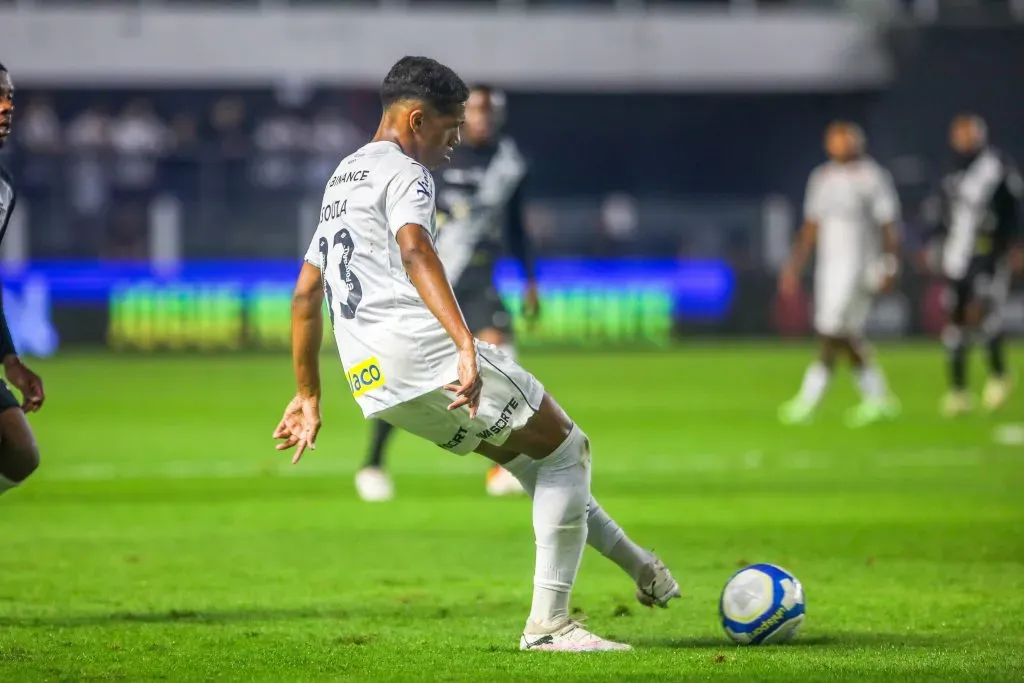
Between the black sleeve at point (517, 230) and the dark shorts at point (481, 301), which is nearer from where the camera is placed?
the dark shorts at point (481, 301)

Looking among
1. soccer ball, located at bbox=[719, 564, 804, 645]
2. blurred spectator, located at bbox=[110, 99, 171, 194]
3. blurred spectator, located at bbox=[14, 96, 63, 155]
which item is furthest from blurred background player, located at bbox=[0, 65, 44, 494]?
blurred spectator, located at bbox=[110, 99, 171, 194]

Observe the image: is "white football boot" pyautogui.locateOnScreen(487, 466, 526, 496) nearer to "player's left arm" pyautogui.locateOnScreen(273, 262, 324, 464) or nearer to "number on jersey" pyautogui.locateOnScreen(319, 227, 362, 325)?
"player's left arm" pyautogui.locateOnScreen(273, 262, 324, 464)

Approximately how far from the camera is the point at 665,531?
32.4 ft

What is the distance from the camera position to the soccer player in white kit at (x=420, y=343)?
5996mm

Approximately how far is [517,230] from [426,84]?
556 cm

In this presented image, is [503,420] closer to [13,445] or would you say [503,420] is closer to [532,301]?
[13,445]

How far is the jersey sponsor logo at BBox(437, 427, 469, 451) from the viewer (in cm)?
615

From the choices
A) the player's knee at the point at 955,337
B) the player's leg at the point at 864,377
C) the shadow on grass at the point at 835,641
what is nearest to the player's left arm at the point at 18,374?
the shadow on grass at the point at 835,641

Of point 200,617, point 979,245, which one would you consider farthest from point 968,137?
point 200,617

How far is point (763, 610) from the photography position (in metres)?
6.50

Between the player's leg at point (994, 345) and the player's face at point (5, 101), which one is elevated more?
the player's face at point (5, 101)

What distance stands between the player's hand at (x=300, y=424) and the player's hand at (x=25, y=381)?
48.7 inches

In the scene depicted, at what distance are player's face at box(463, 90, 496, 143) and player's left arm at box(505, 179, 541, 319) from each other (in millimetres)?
501

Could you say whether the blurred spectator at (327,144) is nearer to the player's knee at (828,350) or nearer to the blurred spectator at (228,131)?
the blurred spectator at (228,131)
